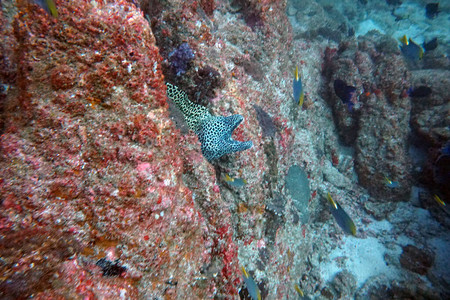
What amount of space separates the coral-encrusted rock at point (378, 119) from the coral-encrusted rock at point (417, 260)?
1.62m

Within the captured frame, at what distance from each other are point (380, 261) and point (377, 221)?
1285mm

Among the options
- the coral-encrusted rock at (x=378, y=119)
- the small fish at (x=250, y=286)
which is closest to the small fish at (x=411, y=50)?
the coral-encrusted rock at (x=378, y=119)

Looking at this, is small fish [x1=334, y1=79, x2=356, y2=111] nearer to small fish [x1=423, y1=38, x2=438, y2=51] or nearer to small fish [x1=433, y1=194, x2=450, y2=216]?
small fish [x1=433, y1=194, x2=450, y2=216]

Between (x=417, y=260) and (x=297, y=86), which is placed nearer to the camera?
(x=297, y=86)

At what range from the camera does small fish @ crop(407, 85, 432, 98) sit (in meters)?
7.07

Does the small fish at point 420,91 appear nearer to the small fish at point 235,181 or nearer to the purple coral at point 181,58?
the small fish at point 235,181

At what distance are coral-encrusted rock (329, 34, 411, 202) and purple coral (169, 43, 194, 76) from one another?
6.07m

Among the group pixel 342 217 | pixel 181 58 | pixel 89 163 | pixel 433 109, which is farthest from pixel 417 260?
pixel 89 163

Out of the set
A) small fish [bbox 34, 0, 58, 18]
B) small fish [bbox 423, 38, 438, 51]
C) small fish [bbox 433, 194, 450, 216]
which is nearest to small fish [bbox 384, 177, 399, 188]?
small fish [bbox 433, 194, 450, 216]

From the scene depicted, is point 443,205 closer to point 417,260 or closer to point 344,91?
point 417,260

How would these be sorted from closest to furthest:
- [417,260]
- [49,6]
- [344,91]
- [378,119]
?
1. [49,6]
2. [417,260]
3. [378,119]
4. [344,91]

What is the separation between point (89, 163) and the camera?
1.58m

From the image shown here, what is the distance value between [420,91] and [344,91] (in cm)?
253

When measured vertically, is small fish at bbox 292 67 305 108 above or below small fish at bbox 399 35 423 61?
below
